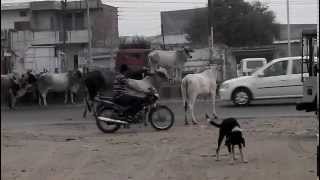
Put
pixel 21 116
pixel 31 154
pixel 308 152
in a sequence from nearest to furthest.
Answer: pixel 308 152 < pixel 31 154 < pixel 21 116

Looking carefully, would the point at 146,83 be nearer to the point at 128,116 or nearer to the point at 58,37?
the point at 128,116

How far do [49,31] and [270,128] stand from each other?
38.2 m

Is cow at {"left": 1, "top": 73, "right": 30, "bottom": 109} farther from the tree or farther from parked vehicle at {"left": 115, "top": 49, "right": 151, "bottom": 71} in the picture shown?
the tree

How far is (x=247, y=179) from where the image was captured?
8.85 meters

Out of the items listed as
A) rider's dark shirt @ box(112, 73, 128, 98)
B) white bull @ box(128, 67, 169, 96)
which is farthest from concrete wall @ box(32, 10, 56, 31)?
rider's dark shirt @ box(112, 73, 128, 98)

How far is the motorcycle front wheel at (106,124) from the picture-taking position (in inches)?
644

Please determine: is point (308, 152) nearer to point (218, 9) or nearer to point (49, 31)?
point (49, 31)

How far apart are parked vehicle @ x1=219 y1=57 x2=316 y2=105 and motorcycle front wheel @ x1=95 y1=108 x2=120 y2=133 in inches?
344

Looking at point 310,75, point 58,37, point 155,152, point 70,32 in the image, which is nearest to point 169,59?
point 310,75

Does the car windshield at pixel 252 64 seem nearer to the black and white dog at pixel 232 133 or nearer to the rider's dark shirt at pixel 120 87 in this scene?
the rider's dark shirt at pixel 120 87

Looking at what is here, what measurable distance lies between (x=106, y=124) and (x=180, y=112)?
6.49 meters

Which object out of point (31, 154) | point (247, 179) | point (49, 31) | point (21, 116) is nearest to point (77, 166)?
point (31, 154)

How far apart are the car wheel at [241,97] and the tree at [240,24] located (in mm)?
32994

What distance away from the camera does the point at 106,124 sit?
1645 cm
